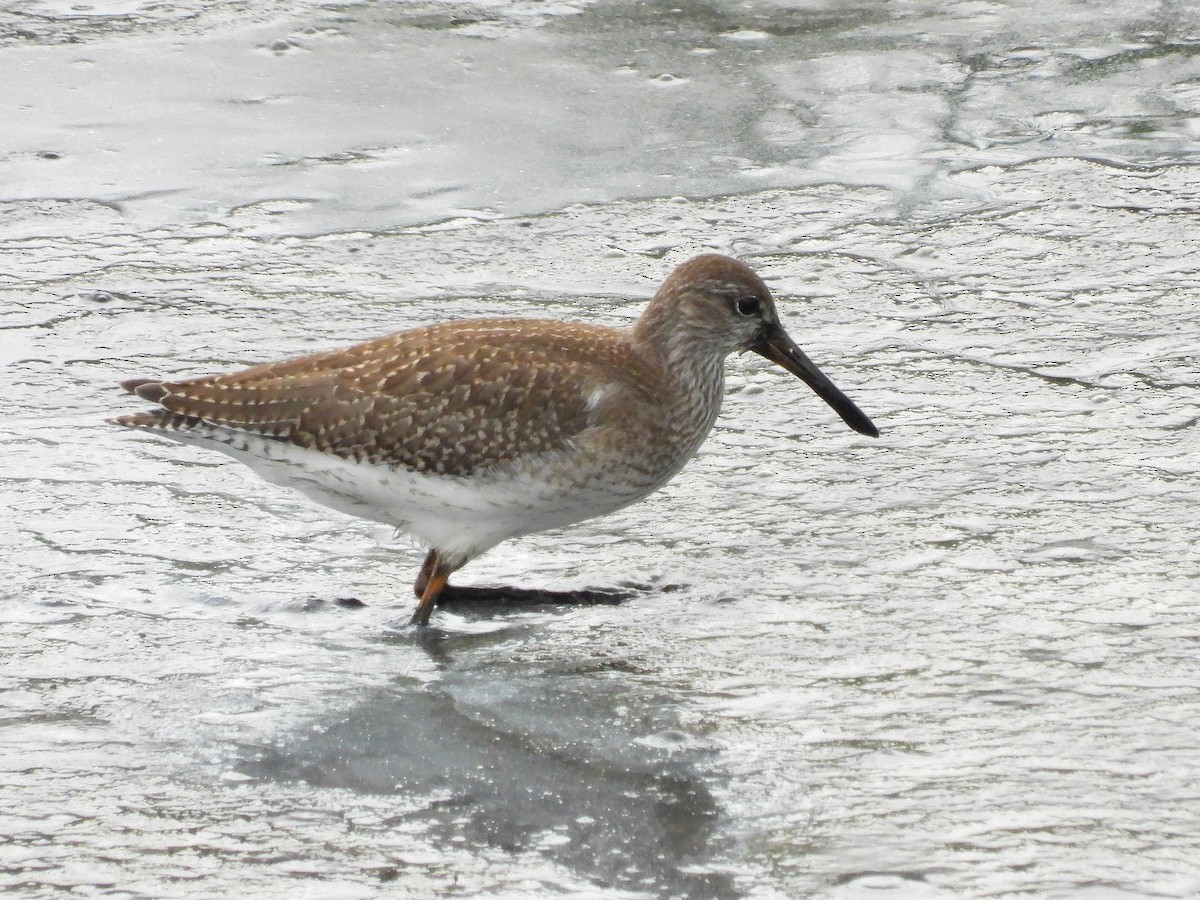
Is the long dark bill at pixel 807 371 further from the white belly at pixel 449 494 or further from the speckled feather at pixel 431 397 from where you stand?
the white belly at pixel 449 494

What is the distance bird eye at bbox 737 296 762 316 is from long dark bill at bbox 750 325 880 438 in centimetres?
14

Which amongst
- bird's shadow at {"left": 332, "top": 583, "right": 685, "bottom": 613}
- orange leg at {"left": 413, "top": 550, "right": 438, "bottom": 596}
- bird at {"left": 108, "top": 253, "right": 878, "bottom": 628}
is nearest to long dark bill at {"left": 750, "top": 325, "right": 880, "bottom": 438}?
bird at {"left": 108, "top": 253, "right": 878, "bottom": 628}

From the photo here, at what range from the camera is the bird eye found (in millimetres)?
6324

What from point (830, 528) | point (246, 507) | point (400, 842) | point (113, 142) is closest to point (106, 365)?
point (246, 507)

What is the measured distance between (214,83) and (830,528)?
5606 millimetres

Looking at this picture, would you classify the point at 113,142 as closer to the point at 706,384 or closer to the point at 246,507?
the point at 246,507

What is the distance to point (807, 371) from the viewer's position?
6520 millimetres

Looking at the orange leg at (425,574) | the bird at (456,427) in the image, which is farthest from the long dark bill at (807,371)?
the orange leg at (425,574)

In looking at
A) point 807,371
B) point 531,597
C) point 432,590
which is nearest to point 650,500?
point 807,371

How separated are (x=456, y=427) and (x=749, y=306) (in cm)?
120

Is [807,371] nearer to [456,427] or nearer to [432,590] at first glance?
[456,427]

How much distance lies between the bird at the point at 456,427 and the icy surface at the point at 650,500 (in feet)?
0.98

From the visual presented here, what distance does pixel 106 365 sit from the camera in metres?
7.42

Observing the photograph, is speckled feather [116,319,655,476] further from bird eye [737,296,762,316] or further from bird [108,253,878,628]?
bird eye [737,296,762,316]
